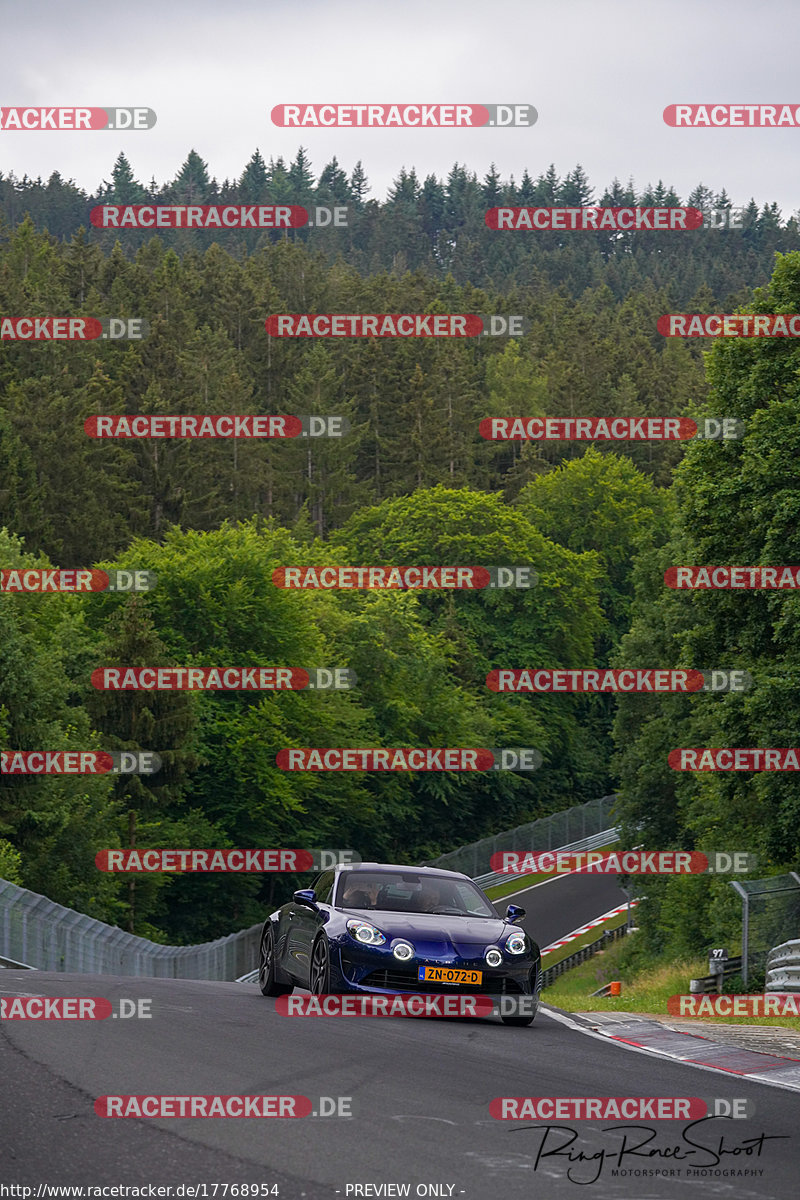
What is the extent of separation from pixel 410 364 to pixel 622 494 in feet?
81.8

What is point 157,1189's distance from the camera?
6.38 m

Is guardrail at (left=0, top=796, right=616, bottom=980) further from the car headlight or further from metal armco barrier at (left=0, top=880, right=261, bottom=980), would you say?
the car headlight

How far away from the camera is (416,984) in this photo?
1391 centimetres

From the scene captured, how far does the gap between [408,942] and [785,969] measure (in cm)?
668

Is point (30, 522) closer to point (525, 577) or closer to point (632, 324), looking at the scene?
point (525, 577)

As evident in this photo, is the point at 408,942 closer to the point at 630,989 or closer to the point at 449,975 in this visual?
the point at 449,975

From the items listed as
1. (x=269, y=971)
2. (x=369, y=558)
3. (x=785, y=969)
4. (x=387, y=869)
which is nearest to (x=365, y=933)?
(x=387, y=869)


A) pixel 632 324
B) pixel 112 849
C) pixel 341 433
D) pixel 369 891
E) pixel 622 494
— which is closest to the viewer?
pixel 369 891

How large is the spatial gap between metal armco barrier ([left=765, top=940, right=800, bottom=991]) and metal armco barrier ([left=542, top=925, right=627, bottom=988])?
32327mm

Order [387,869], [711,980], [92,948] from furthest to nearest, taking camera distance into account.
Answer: [92,948], [711,980], [387,869]

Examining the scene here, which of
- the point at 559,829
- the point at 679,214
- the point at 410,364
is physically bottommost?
the point at 559,829

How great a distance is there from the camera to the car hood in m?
14.1

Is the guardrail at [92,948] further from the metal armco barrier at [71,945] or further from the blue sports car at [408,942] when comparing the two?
the blue sports car at [408,942]

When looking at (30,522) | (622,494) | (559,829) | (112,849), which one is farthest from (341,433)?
(112,849)
